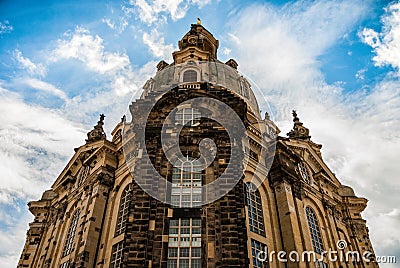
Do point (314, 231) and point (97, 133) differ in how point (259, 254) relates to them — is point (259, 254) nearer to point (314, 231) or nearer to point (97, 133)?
point (314, 231)

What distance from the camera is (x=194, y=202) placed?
2158cm

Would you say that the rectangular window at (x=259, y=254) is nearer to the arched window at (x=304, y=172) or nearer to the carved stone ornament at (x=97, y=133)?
the arched window at (x=304, y=172)

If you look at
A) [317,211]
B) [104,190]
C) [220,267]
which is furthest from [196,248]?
[317,211]

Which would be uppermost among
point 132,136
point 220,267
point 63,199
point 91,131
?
point 91,131

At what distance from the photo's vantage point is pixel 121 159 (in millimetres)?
31281

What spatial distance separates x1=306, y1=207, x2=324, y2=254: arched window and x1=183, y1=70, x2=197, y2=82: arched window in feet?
67.0

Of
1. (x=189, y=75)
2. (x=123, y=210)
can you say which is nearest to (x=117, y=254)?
(x=123, y=210)

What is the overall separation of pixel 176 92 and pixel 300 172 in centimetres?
1551

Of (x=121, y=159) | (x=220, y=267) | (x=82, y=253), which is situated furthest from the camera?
(x=121, y=159)

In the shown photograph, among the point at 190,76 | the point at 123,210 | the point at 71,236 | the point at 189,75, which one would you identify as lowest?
the point at 71,236

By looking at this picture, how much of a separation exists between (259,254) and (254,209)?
3.65m

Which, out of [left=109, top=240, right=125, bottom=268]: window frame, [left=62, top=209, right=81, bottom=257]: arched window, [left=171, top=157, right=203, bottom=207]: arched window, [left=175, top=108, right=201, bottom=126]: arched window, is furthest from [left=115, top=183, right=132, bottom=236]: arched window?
[left=175, top=108, right=201, bottom=126]: arched window

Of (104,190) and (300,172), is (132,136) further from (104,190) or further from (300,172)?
(300,172)

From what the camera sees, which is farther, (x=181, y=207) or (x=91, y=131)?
(x=91, y=131)
